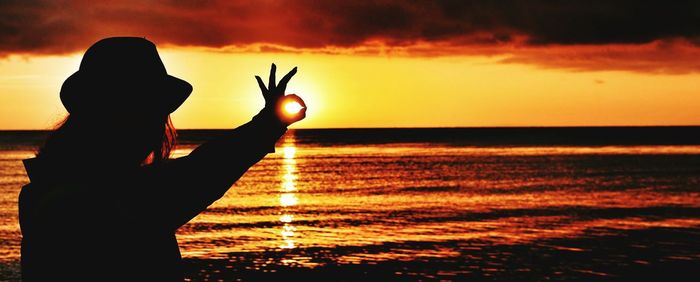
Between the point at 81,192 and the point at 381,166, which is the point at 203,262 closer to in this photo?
the point at 81,192

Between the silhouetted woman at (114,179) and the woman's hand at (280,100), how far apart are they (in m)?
0.36

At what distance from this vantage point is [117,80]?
7.59 ft

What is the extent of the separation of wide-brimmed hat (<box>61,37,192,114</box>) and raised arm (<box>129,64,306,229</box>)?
0.20 metres

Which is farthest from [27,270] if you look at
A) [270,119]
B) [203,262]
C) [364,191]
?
[364,191]

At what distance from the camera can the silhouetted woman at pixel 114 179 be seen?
6.88 feet

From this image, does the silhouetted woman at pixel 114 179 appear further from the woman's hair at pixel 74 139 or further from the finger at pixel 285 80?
the finger at pixel 285 80

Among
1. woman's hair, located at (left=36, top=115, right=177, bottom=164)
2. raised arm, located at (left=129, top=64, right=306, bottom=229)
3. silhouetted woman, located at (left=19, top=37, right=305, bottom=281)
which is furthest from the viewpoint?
raised arm, located at (left=129, top=64, right=306, bottom=229)

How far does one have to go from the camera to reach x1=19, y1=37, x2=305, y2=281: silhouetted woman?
2.10 metres

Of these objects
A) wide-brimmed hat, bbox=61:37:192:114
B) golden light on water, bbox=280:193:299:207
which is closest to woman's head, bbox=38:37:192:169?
wide-brimmed hat, bbox=61:37:192:114

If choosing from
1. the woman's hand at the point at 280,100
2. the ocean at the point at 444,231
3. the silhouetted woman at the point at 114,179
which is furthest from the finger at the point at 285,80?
the ocean at the point at 444,231

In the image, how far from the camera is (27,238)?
2.16 m

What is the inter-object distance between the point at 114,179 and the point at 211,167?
420mm

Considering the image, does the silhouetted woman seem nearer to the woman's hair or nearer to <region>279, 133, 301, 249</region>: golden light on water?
the woman's hair

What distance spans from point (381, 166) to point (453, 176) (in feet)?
58.0
